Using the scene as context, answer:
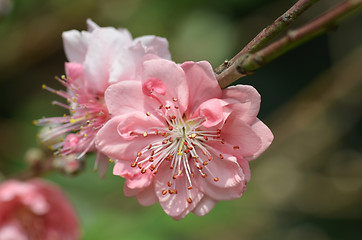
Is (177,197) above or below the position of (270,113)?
above

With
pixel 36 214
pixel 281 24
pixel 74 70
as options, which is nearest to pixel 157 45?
pixel 74 70

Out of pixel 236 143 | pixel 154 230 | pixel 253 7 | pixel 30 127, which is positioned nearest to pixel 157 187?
pixel 236 143

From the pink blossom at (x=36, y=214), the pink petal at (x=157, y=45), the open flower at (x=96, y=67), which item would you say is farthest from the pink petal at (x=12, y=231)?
the pink petal at (x=157, y=45)

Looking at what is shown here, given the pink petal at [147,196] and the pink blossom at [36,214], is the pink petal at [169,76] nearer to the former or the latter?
the pink petal at [147,196]

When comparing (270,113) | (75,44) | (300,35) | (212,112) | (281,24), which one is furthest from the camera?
(270,113)

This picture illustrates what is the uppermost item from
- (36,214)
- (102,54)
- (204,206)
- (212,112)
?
(102,54)

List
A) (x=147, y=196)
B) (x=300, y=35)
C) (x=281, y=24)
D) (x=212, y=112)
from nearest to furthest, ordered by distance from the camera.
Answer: (x=300, y=35) < (x=281, y=24) < (x=212, y=112) < (x=147, y=196)

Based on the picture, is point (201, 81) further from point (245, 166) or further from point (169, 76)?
point (245, 166)
